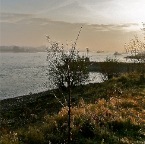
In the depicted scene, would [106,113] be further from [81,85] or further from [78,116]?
[81,85]

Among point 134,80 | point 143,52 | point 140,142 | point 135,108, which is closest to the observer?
point 140,142

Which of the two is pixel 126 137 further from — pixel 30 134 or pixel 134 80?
pixel 134 80

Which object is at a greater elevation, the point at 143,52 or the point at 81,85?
the point at 143,52

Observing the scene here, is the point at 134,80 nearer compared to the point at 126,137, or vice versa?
the point at 126,137

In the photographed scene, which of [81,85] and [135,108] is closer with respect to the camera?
[135,108]

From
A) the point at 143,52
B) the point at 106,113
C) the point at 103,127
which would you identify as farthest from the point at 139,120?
the point at 143,52

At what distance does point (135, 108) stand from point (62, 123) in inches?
214

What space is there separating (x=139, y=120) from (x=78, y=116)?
2.42m

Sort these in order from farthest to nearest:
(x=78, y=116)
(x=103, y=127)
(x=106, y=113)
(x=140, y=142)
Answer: (x=106, y=113) → (x=78, y=116) → (x=103, y=127) → (x=140, y=142)

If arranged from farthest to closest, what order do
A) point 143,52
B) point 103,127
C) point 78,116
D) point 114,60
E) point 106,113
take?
1. point 114,60
2. point 143,52
3. point 106,113
4. point 78,116
5. point 103,127

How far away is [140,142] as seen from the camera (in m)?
11.0

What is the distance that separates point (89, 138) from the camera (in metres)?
11.0

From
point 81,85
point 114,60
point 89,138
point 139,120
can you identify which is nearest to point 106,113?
point 139,120

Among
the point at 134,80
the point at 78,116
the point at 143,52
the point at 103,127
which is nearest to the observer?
the point at 103,127
